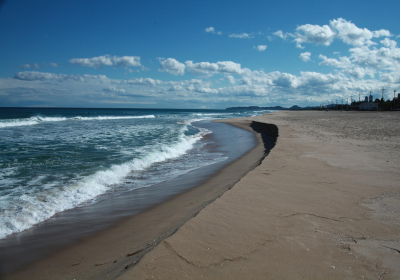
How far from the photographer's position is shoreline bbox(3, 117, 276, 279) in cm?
303

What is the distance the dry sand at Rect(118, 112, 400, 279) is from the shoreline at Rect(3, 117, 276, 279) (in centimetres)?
41

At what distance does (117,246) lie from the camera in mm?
3629

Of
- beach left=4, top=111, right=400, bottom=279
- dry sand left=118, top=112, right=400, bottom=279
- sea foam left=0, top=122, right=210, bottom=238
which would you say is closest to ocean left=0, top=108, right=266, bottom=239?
sea foam left=0, top=122, right=210, bottom=238

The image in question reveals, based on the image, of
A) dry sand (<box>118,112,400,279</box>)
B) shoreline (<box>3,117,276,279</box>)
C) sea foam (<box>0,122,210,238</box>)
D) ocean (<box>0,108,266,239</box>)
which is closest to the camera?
dry sand (<box>118,112,400,279</box>)

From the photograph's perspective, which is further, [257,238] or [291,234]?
[291,234]

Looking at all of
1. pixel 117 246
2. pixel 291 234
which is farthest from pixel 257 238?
pixel 117 246

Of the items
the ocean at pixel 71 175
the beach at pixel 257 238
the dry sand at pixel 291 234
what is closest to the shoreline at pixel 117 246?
the beach at pixel 257 238

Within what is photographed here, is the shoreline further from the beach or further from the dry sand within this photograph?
the dry sand

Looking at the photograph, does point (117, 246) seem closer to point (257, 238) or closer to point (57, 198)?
point (257, 238)

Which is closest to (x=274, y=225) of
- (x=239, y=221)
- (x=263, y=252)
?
(x=239, y=221)

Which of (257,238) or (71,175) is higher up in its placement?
(257,238)

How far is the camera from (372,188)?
18.0 feet

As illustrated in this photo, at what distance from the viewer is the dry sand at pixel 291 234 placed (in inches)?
106

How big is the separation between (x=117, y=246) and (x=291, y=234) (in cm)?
259
